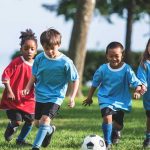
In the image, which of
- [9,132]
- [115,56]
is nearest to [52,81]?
[115,56]

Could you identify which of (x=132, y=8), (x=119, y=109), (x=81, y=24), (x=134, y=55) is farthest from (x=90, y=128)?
(x=134, y=55)

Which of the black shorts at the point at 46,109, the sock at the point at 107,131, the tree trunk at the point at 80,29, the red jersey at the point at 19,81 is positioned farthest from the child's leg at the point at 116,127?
the tree trunk at the point at 80,29

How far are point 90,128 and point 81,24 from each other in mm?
8979

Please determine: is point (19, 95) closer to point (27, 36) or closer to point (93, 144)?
point (27, 36)

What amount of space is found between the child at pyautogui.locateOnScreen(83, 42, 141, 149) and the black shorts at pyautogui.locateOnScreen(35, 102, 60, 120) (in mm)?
646

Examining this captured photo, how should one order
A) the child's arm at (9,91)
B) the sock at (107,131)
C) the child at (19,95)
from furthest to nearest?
the child at (19,95) < the child's arm at (9,91) < the sock at (107,131)

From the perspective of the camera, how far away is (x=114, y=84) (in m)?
8.77

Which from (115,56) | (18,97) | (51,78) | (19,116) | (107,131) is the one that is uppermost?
(115,56)

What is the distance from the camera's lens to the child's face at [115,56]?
28.3ft

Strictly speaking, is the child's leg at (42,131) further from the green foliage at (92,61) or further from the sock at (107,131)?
the green foliage at (92,61)

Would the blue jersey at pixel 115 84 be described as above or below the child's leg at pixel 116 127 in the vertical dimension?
above

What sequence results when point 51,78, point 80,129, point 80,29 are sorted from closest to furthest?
point 51,78
point 80,129
point 80,29

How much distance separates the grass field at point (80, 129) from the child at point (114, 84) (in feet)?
1.64

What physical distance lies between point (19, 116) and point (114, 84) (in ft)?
4.62
